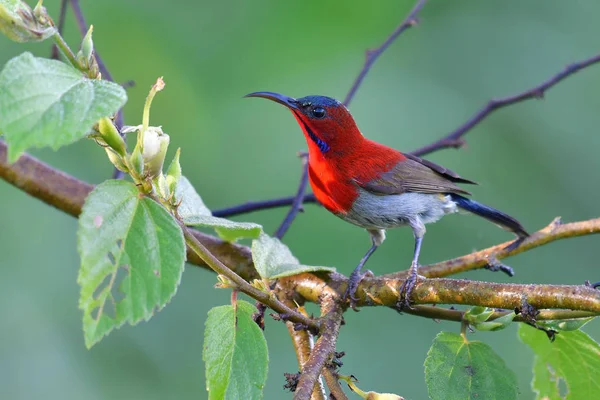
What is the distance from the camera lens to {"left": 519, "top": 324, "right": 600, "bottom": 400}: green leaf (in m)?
2.05

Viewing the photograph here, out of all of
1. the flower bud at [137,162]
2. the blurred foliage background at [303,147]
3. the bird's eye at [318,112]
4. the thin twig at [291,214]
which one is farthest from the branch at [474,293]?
the blurred foliage background at [303,147]

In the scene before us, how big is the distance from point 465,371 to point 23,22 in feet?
4.36

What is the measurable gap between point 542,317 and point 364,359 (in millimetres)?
2743

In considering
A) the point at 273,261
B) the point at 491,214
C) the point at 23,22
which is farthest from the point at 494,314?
the point at 491,214

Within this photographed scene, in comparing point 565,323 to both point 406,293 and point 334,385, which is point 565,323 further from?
point 334,385

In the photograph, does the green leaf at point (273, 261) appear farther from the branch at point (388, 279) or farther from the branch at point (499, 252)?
the branch at point (499, 252)

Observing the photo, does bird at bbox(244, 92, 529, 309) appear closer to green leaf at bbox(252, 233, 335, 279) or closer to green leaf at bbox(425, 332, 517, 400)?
green leaf at bbox(252, 233, 335, 279)

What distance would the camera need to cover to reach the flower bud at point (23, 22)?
137cm

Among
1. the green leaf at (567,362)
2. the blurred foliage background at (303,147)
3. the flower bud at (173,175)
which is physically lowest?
the blurred foliage background at (303,147)

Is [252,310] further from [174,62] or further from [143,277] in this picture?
[174,62]

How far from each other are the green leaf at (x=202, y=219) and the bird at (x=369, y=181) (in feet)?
3.15

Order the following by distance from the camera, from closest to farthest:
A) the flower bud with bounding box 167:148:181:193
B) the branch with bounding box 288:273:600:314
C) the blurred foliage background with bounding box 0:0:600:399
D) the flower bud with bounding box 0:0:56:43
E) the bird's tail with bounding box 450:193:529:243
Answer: the flower bud with bounding box 0:0:56:43
the branch with bounding box 288:273:600:314
the flower bud with bounding box 167:148:181:193
the bird's tail with bounding box 450:193:529:243
the blurred foliage background with bounding box 0:0:600:399

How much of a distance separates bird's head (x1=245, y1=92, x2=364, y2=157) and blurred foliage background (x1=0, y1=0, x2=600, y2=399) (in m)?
1.17

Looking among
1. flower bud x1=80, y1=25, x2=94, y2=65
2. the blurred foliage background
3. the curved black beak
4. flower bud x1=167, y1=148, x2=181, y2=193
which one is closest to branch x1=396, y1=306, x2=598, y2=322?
flower bud x1=167, y1=148, x2=181, y2=193
